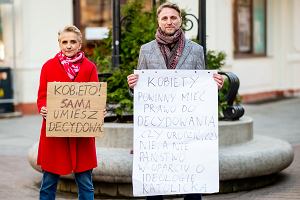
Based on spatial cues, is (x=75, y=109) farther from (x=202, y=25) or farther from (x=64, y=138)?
(x=202, y=25)

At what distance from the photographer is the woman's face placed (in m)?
5.07

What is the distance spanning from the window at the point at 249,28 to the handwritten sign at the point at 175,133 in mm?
11949

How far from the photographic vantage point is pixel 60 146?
5.14 meters

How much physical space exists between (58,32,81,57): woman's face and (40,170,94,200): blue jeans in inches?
36.0

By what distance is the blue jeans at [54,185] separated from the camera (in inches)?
204

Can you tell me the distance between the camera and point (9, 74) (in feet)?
45.9

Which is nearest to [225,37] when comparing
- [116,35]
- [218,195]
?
[116,35]

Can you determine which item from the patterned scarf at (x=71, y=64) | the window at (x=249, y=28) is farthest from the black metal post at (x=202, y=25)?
the window at (x=249, y=28)

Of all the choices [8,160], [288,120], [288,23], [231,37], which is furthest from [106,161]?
[288,23]

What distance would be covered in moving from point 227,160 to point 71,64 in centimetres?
220

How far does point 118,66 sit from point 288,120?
6289 millimetres

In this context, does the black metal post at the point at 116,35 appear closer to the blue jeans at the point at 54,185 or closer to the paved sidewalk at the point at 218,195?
the paved sidewalk at the point at 218,195

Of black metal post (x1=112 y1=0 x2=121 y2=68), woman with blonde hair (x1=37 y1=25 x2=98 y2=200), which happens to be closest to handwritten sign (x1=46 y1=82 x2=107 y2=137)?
woman with blonde hair (x1=37 y1=25 x2=98 y2=200)

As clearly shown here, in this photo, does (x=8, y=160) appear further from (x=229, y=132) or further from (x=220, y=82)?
(x=220, y=82)
